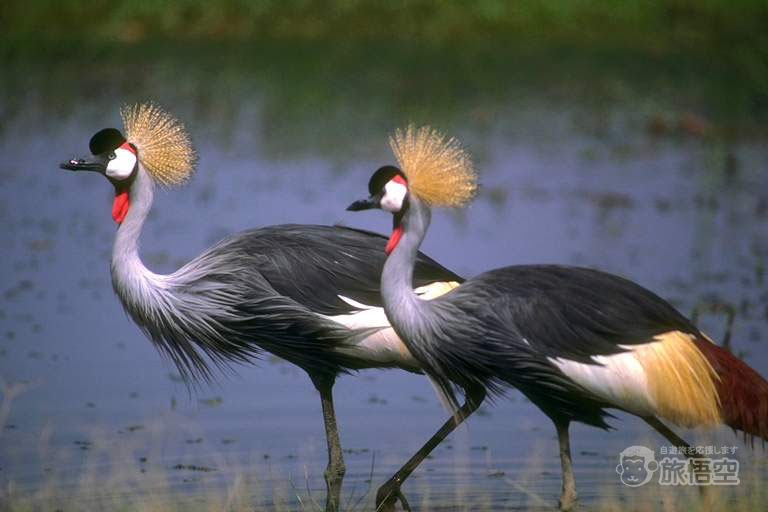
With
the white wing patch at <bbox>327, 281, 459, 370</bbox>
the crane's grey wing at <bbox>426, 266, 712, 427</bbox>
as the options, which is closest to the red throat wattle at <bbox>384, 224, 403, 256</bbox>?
the crane's grey wing at <bbox>426, 266, 712, 427</bbox>

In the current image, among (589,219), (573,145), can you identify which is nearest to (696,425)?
(589,219)

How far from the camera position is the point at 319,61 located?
45.5ft

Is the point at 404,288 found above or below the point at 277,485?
above

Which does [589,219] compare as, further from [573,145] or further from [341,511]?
[341,511]

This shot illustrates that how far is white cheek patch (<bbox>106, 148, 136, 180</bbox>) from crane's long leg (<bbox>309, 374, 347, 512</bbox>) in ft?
2.88

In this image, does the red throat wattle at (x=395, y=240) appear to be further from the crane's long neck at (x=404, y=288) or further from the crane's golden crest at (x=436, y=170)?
the crane's golden crest at (x=436, y=170)

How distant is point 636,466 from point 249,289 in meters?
1.35

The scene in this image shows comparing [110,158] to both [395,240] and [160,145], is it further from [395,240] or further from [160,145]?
[395,240]

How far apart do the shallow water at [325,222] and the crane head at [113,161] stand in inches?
26.6

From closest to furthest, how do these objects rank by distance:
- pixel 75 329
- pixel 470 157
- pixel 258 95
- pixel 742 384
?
pixel 742 384, pixel 470 157, pixel 75 329, pixel 258 95

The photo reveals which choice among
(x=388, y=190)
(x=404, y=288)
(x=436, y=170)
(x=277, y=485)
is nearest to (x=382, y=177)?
(x=388, y=190)

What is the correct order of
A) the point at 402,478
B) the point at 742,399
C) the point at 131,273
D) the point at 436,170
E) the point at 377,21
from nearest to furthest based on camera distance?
the point at 742,399 → the point at 436,170 → the point at 402,478 → the point at 131,273 → the point at 377,21

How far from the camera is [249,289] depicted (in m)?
5.07

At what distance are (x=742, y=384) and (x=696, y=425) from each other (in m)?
0.17
